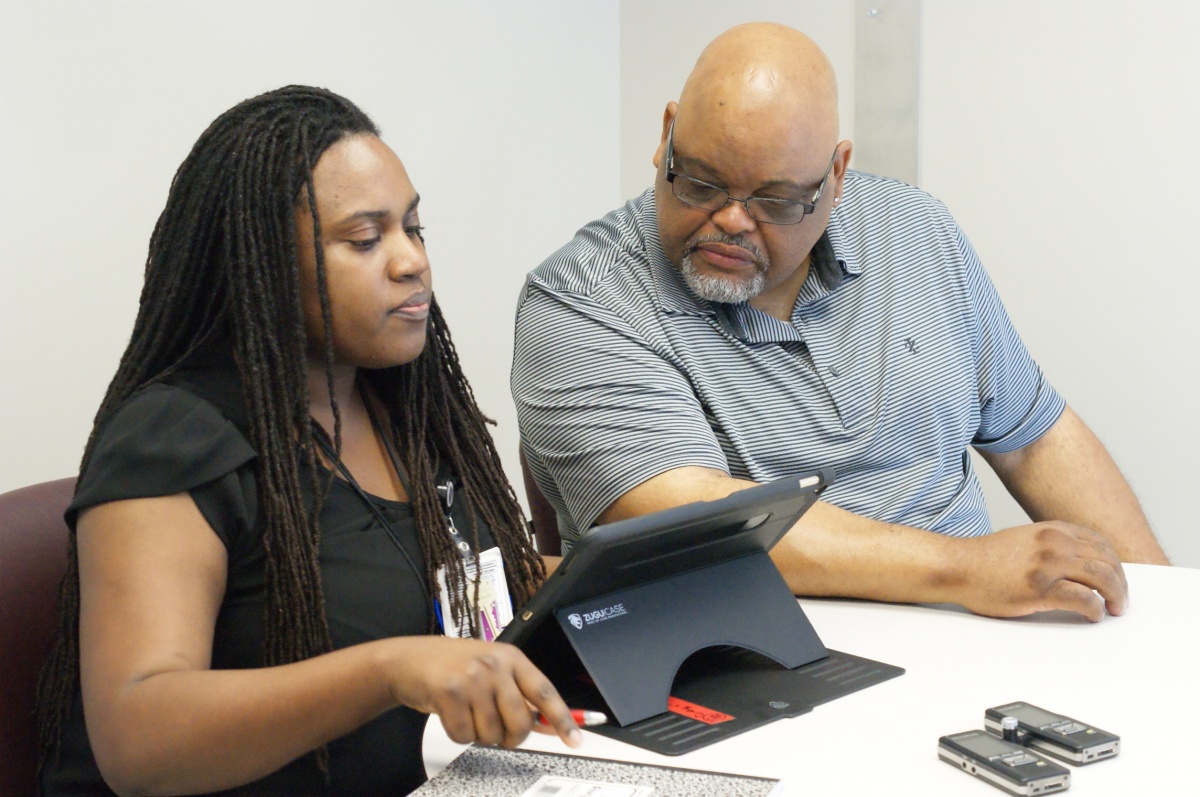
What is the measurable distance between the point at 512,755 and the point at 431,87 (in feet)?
7.15

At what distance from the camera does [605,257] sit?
1.95 m

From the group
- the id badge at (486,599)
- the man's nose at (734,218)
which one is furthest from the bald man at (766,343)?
the id badge at (486,599)

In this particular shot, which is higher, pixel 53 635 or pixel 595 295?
pixel 595 295

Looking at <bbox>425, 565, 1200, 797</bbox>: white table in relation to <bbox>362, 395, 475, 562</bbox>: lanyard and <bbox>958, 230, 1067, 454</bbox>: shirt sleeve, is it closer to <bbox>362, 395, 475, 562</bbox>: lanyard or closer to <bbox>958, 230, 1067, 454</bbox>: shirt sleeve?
<bbox>362, 395, 475, 562</bbox>: lanyard

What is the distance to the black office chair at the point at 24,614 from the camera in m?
1.30

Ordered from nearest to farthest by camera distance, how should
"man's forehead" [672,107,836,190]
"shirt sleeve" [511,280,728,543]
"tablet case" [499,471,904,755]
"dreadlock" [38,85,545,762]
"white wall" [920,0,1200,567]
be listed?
1. "tablet case" [499,471,904,755]
2. "dreadlock" [38,85,545,762]
3. "shirt sleeve" [511,280,728,543]
4. "man's forehead" [672,107,836,190]
5. "white wall" [920,0,1200,567]

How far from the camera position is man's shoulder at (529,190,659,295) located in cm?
190

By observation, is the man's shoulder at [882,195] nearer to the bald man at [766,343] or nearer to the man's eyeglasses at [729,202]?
the bald man at [766,343]

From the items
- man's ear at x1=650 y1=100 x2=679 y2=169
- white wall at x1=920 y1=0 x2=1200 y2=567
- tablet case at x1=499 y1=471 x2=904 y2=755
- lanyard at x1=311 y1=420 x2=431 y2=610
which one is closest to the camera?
tablet case at x1=499 y1=471 x2=904 y2=755

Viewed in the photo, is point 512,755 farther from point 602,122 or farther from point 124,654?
point 602,122

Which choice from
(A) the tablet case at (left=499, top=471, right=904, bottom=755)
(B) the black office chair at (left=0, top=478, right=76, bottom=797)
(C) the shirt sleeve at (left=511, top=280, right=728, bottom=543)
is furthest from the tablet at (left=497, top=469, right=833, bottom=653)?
(B) the black office chair at (left=0, top=478, right=76, bottom=797)

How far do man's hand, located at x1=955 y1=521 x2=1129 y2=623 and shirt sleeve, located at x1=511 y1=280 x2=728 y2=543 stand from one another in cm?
40

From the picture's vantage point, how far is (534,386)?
1.84 metres

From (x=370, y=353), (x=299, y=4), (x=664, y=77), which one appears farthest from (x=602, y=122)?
(x=370, y=353)
